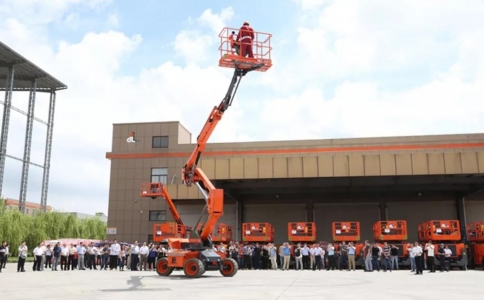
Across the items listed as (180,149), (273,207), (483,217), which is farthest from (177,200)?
(483,217)

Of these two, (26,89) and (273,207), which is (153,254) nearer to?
(273,207)

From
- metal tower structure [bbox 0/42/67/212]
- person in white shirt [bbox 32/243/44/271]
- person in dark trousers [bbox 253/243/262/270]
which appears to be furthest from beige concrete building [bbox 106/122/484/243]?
metal tower structure [bbox 0/42/67/212]

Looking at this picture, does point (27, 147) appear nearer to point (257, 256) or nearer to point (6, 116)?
point (6, 116)

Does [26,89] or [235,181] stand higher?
[26,89]

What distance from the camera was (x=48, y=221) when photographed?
50625 millimetres

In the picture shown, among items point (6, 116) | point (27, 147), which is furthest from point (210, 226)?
point (27, 147)

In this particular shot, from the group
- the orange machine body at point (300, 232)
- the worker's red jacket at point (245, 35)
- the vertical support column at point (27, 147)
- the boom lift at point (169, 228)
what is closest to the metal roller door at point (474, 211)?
the orange machine body at point (300, 232)

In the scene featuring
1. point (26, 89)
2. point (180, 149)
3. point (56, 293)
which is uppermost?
point (26, 89)

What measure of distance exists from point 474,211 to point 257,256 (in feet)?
63.2

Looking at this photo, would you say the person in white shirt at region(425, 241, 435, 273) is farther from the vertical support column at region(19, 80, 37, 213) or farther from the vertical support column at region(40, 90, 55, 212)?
the vertical support column at region(40, 90, 55, 212)

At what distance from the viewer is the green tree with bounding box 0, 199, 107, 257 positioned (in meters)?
42.3

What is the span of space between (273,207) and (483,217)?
1697 centimetres

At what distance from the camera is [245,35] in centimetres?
1995

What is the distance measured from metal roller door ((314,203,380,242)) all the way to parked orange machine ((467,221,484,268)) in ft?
29.4
